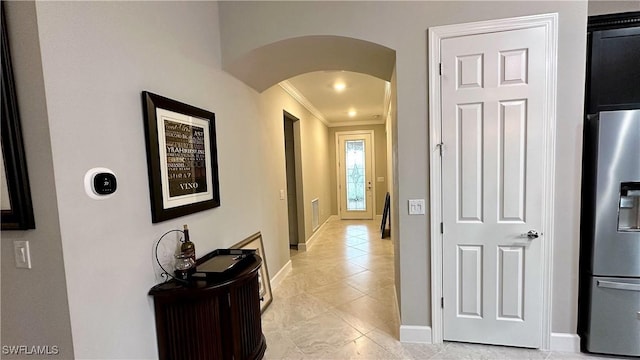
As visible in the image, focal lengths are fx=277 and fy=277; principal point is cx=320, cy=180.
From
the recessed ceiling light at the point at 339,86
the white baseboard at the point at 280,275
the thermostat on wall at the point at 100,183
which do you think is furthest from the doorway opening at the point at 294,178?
the thermostat on wall at the point at 100,183

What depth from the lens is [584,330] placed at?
2.04m

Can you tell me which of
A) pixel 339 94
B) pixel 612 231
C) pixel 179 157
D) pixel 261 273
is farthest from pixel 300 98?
pixel 612 231

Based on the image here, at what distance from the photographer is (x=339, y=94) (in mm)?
4707

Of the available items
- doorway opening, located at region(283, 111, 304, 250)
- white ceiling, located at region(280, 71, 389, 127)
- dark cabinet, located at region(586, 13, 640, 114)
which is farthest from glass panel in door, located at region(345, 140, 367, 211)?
dark cabinet, located at region(586, 13, 640, 114)

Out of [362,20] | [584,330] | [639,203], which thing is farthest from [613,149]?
[362,20]

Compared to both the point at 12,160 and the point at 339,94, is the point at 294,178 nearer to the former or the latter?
the point at 339,94

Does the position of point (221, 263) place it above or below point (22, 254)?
below

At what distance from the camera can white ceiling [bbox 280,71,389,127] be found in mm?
3850

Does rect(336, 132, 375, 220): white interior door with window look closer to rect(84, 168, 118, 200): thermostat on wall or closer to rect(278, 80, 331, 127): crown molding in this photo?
rect(278, 80, 331, 127): crown molding

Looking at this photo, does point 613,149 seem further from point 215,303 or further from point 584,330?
point 215,303

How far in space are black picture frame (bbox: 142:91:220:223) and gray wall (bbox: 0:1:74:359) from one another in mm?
481

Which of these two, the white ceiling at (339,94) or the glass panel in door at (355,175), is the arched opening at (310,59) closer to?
the white ceiling at (339,94)

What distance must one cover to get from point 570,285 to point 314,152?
4.60m

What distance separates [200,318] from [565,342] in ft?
8.52
